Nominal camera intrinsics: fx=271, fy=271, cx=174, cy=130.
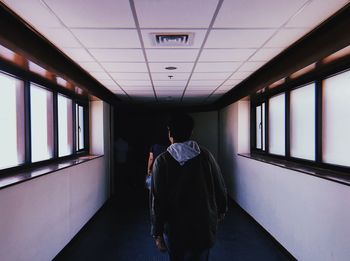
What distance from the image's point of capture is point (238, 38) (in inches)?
100

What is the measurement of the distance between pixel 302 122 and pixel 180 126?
93.2 inches

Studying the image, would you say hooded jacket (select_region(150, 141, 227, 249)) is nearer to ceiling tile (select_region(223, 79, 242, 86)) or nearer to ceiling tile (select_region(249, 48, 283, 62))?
ceiling tile (select_region(249, 48, 283, 62))

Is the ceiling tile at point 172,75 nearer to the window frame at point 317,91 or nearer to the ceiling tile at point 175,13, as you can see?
the window frame at point 317,91

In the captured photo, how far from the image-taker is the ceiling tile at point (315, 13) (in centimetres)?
191

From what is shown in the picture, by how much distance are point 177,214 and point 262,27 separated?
1.70m

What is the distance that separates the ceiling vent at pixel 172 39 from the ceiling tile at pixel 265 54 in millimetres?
848

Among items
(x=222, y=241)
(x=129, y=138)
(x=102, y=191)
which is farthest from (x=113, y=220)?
(x=129, y=138)

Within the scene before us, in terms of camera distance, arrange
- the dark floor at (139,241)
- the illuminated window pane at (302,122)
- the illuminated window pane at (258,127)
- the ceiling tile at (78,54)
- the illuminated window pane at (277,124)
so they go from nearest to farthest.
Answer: the ceiling tile at (78,54), the illuminated window pane at (302,122), the dark floor at (139,241), the illuminated window pane at (277,124), the illuminated window pane at (258,127)

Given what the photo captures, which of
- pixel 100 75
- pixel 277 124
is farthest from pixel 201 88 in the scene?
pixel 100 75

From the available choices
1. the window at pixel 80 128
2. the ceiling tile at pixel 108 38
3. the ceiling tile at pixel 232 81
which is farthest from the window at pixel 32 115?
the ceiling tile at pixel 232 81

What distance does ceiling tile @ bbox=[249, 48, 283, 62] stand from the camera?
9.56ft

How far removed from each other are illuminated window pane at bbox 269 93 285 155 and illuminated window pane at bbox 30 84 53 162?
343 centimetres

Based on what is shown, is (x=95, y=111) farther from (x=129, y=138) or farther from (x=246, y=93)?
(x=129, y=138)

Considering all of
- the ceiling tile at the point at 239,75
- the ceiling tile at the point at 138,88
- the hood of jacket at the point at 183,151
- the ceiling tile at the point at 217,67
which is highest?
the ceiling tile at the point at 217,67
